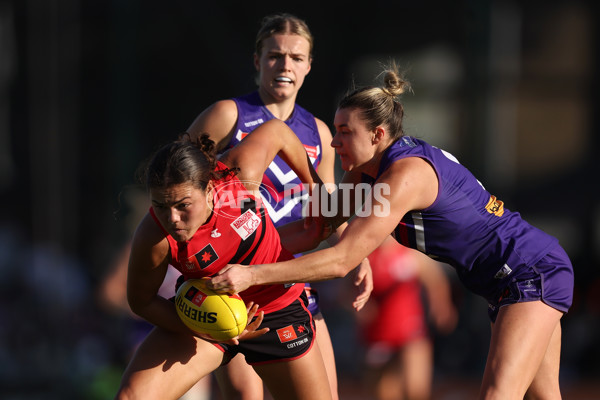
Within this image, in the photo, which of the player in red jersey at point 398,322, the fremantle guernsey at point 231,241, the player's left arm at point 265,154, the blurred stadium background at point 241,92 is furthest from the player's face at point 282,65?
the blurred stadium background at point 241,92

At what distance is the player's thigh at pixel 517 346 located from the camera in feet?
11.3

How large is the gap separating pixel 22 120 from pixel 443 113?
6706mm

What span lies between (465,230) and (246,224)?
0.95 m

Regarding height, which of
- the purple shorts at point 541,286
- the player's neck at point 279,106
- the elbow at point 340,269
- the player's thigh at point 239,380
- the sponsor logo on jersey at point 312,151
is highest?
the player's neck at point 279,106

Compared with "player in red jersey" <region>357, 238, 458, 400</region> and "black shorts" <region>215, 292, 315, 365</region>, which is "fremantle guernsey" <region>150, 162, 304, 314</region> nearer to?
"black shorts" <region>215, 292, 315, 365</region>

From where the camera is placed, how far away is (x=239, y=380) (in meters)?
4.08

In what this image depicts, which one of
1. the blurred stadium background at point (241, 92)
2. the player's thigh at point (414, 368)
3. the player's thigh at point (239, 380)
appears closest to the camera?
the player's thigh at point (239, 380)

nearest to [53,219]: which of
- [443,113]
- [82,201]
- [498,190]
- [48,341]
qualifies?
[48,341]

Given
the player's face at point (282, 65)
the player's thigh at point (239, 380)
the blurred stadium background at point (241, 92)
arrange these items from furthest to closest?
the blurred stadium background at point (241, 92) → the player's face at point (282, 65) → the player's thigh at point (239, 380)

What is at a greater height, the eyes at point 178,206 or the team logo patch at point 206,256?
the eyes at point 178,206

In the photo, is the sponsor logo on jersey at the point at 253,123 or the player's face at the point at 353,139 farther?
the sponsor logo on jersey at the point at 253,123

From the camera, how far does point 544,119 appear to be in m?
13.5

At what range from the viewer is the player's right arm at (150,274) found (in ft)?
10.9

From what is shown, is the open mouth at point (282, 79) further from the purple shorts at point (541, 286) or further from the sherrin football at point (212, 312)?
the purple shorts at point (541, 286)
